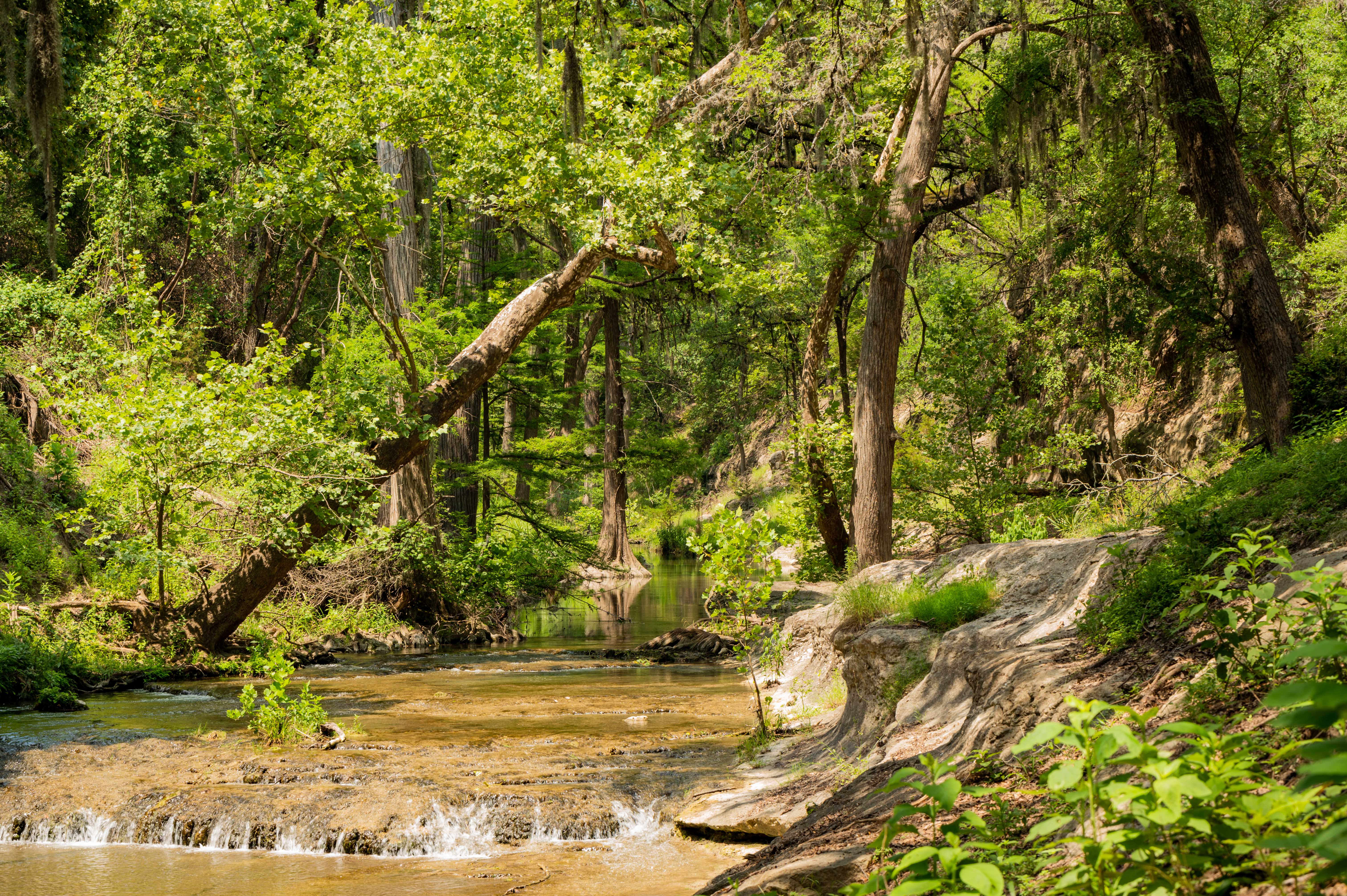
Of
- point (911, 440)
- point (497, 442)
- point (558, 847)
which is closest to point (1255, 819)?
point (558, 847)

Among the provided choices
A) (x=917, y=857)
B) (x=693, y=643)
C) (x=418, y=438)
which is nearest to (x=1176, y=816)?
(x=917, y=857)

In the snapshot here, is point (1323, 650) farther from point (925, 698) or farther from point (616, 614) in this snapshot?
point (616, 614)

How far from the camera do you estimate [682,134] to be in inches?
563

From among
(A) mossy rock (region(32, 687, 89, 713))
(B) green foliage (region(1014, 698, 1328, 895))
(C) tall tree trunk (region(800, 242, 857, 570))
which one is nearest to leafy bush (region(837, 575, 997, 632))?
(C) tall tree trunk (region(800, 242, 857, 570))

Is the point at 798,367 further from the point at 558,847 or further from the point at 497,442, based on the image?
the point at 558,847

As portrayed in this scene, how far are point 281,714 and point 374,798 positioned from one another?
7.38 ft

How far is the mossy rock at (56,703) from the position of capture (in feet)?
34.8

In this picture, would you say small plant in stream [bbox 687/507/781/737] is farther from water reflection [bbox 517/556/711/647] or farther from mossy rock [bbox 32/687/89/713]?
mossy rock [bbox 32/687/89/713]

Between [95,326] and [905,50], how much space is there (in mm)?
14237

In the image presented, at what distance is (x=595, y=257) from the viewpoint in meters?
15.5

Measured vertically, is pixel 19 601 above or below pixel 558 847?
above

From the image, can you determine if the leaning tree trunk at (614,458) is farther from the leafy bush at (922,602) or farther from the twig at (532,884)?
the twig at (532,884)

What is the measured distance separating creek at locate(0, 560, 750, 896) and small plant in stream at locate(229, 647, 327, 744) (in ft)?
0.76

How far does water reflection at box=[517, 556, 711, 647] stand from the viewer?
62.3ft
